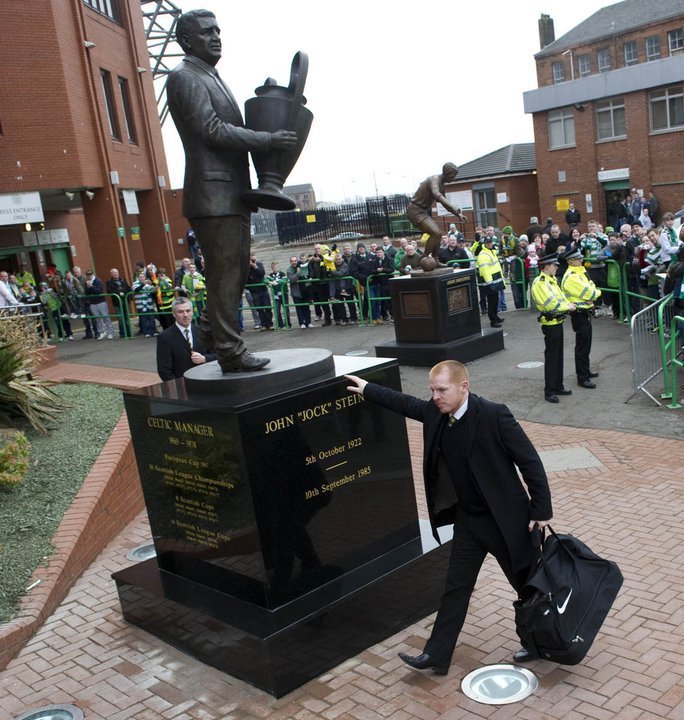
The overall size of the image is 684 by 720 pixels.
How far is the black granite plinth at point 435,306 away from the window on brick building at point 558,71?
3498 centimetres

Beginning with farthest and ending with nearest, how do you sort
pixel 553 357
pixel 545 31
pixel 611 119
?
pixel 545 31 < pixel 611 119 < pixel 553 357

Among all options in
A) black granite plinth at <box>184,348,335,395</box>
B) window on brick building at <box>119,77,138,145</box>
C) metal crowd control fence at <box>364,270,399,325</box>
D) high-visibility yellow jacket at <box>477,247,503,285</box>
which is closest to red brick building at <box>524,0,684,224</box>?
window on brick building at <box>119,77,138,145</box>

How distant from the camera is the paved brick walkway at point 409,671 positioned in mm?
4656

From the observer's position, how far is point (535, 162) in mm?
44656

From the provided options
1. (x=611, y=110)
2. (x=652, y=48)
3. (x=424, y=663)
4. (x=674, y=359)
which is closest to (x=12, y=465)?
(x=424, y=663)

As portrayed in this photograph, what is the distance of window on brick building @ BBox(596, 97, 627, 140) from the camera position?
39.8 metres

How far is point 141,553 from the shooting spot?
7453mm

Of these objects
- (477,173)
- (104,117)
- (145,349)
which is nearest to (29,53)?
(104,117)

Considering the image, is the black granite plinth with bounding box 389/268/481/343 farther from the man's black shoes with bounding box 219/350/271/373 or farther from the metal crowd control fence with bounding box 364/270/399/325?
the man's black shoes with bounding box 219/350/271/373

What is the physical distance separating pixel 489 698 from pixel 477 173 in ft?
141

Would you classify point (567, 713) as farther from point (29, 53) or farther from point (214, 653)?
point (29, 53)

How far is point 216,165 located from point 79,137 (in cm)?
2018

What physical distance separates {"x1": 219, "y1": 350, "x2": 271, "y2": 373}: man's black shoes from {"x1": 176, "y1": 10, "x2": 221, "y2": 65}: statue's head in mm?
1987

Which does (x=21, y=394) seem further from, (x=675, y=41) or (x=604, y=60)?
(x=604, y=60)
